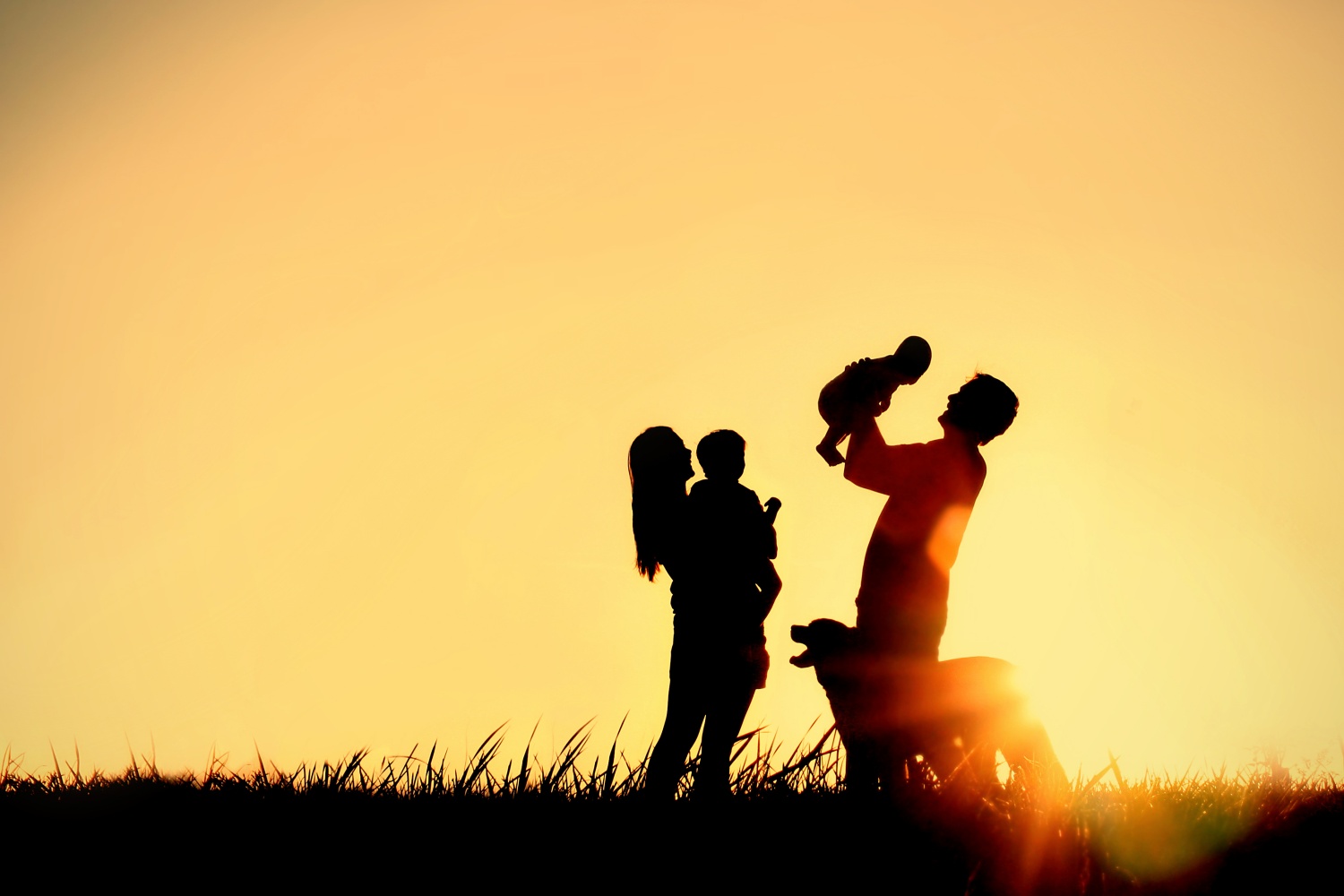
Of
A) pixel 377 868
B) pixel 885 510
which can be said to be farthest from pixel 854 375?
pixel 377 868

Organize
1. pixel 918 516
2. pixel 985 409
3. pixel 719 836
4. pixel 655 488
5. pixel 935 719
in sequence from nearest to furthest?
pixel 719 836
pixel 935 719
pixel 918 516
pixel 985 409
pixel 655 488

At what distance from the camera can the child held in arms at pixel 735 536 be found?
4.84 metres

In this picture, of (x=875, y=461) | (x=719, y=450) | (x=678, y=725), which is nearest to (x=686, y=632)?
(x=678, y=725)

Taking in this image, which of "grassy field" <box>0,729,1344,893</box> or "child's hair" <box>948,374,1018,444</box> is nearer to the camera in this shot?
"grassy field" <box>0,729,1344,893</box>

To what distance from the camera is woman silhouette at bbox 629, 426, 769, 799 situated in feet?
15.5

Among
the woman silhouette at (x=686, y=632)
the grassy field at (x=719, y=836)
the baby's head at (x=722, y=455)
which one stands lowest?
the grassy field at (x=719, y=836)

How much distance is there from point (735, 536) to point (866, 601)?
2.12 feet

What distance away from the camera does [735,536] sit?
15.9 feet

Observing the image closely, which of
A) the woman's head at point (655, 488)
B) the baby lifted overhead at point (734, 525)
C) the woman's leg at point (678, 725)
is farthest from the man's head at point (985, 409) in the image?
the woman's leg at point (678, 725)

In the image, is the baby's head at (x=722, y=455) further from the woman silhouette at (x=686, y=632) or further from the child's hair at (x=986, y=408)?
the child's hair at (x=986, y=408)

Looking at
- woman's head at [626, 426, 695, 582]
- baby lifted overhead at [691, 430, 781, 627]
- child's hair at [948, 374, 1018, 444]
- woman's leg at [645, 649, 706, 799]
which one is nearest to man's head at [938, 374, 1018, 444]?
child's hair at [948, 374, 1018, 444]

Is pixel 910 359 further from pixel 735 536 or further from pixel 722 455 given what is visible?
pixel 735 536

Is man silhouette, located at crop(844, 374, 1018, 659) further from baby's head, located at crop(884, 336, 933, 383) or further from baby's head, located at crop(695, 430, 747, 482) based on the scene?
baby's head, located at crop(695, 430, 747, 482)

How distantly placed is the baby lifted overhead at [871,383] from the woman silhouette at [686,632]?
2.53 ft
